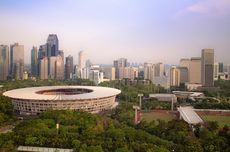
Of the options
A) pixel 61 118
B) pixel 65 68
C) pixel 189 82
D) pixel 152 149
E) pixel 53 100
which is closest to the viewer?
pixel 152 149

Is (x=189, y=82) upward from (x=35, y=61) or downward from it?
downward

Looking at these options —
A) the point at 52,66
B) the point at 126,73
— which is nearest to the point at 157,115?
the point at 52,66

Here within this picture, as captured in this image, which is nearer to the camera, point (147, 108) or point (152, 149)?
point (152, 149)

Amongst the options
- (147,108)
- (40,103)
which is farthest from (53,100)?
Result: (147,108)

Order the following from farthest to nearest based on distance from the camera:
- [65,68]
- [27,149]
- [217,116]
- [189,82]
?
1. [65,68]
2. [189,82]
3. [217,116]
4. [27,149]

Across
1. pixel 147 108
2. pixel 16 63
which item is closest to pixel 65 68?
pixel 16 63

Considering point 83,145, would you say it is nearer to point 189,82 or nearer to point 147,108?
point 147,108

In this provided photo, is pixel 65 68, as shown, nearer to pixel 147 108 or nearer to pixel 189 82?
pixel 189 82
